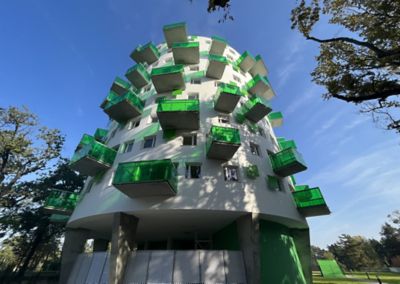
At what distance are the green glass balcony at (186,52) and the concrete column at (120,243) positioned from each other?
19.0 metres

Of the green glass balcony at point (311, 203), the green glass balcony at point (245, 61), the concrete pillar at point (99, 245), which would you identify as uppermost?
the green glass balcony at point (245, 61)

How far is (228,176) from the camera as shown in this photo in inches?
632

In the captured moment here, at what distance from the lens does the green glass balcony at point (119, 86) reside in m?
26.3

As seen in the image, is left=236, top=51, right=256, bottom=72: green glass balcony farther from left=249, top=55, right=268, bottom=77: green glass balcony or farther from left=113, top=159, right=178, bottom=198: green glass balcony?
left=113, top=159, right=178, bottom=198: green glass balcony

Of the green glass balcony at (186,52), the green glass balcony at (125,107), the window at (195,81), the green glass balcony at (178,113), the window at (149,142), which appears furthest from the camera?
the green glass balcony at (186,52)

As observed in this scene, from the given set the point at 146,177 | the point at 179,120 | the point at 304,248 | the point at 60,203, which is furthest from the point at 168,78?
the point at 304,248

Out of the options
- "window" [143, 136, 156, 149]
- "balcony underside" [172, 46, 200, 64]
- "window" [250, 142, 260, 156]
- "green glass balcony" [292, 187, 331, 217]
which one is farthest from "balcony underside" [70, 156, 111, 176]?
"green glass balcony" [292, 187, 331, 217]

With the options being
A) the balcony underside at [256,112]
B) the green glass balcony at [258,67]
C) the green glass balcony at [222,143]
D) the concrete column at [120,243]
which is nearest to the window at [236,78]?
the green glass balcony at [258,67]

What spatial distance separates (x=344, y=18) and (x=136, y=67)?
66.6ft

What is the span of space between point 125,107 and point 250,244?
16268 millimetres

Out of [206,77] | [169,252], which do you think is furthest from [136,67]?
[169,252]

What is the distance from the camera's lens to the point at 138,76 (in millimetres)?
24406

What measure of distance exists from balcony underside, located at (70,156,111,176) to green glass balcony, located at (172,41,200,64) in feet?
50.8

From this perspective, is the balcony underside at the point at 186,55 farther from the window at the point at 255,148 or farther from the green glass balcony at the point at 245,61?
the window at the point at 255,148
